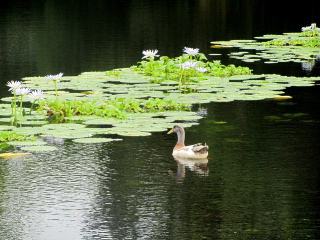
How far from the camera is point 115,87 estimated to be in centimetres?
1234

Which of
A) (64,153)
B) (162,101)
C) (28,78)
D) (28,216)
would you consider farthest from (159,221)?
(28,78)

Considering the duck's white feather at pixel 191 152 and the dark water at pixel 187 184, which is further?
the duck's white feather at pixel 191 152

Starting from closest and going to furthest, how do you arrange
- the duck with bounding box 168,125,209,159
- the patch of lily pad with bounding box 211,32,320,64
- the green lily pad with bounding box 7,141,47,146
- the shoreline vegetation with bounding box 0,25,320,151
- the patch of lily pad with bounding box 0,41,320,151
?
the duck with bounding box 168,125,209,159
the green lily pad with bounding box 7,141,47,146
the patch of lily pad with bounding box 0,41,320,151
the shoreline vegetation with bounding box 0,25,320,151
the patch of lily pad with bounding box 211,32,320,64

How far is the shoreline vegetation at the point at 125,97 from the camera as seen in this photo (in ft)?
31.5

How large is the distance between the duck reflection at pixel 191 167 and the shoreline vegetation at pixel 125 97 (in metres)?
1.00

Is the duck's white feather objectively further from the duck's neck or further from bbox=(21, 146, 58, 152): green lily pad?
bbox=(21, 146, 58, 152): green lily pad

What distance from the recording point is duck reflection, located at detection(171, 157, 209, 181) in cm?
788

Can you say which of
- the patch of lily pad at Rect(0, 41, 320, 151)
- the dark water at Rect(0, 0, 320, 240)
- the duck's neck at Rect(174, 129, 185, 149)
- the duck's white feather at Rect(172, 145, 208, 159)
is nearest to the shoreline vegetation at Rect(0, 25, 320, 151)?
the patch of lily pad at Rect(0, 41, 320, 151)

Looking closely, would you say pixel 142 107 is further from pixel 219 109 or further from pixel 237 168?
pixel 237 168

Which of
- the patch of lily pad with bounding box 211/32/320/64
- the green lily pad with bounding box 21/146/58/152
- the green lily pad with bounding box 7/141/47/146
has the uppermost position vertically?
the patch of lily pad with bounding box 211/32/320/64

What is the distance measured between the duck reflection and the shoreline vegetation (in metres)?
1.00

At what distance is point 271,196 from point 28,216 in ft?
6.87

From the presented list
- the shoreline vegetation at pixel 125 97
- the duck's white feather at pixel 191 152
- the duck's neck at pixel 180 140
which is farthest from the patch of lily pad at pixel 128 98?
the duck's white feather at pixel 191 152

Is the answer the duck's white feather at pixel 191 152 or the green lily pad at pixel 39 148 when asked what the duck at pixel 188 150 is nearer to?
the duck's white feather at pixel 191 152
